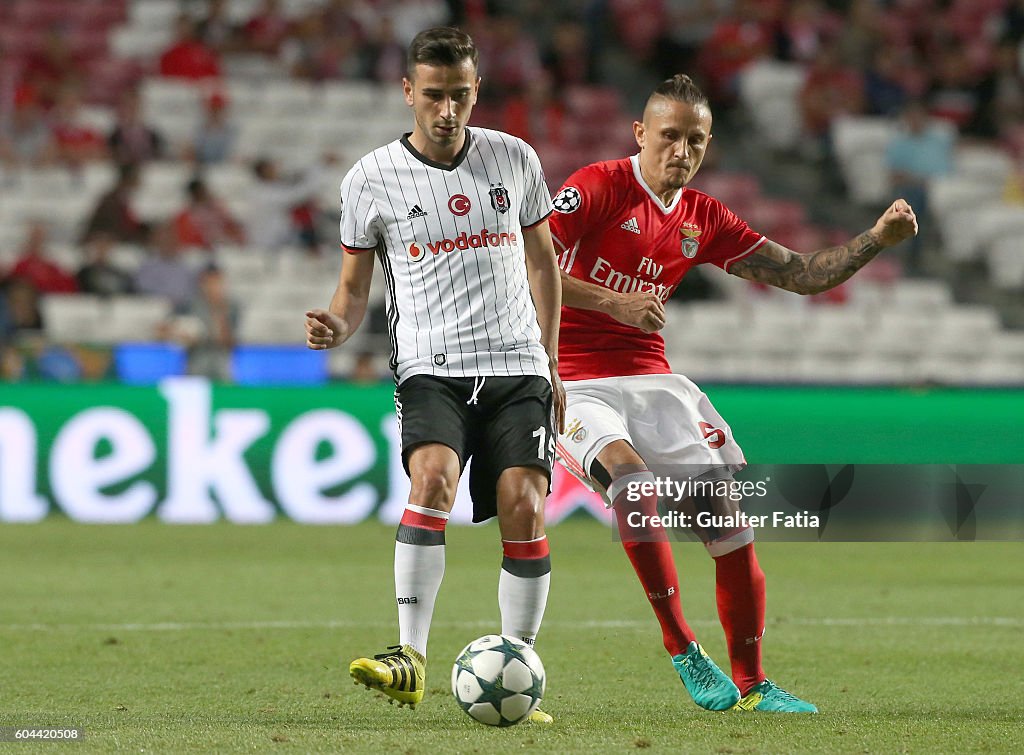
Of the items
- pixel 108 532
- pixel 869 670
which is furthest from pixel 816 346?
pixel 869 670

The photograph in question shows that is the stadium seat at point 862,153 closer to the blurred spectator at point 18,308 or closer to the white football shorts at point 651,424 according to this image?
the blurred spectator at point 18,308

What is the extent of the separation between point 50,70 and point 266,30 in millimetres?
2122

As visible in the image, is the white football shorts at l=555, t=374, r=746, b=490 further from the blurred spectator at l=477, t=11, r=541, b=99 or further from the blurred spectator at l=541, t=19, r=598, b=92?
the blurred spectator at l=541, t=19, r=598, b=92

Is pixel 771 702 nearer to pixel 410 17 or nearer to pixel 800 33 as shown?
pixel 410 17

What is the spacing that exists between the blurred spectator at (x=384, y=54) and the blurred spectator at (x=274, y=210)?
2.27 meters

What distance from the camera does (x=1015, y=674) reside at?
20.2ft

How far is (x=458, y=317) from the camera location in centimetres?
519

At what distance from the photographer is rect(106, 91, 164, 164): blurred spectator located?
15234mm

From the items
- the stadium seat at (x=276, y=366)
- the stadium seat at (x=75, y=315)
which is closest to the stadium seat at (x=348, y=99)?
the stadium seat at (x=75, y=315)

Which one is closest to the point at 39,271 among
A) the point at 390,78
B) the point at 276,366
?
the point at 276,366

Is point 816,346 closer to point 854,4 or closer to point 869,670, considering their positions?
point 854,4

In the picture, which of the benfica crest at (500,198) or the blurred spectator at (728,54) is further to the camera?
the blurred spectator at (728,54)

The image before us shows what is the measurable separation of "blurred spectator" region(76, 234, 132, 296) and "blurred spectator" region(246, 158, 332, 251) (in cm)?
152

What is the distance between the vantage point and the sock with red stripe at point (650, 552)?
542 cm
